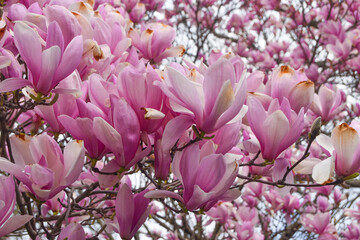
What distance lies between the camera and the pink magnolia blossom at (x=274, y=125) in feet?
2.43

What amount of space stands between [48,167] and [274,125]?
0.44 m

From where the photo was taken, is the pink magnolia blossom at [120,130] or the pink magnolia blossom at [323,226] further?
the pink magnolia blossom at [323,226]

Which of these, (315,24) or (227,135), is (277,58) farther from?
(227,135)

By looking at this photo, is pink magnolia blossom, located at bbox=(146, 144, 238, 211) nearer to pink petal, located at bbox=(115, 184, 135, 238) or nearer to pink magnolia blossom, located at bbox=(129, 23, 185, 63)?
pink petal, located at bbox=(115, 184, 135, 238)

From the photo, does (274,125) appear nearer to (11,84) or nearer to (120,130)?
(120,130)

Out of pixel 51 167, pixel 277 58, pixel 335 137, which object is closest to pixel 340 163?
pixel 335 137

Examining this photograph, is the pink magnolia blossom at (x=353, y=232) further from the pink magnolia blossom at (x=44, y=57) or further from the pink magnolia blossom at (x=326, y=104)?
the pink magnolia blossom at (x=44, y=57)

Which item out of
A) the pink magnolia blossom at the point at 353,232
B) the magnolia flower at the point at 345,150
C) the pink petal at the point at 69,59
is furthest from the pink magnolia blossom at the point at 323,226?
the pink petal at the point at 69,59

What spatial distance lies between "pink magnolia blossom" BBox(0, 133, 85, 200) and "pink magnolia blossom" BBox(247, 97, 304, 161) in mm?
340

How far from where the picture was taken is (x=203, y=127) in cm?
70

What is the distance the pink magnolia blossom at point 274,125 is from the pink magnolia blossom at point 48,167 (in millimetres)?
340

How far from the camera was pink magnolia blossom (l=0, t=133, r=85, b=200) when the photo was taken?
0.70m

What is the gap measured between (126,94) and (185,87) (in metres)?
0.12

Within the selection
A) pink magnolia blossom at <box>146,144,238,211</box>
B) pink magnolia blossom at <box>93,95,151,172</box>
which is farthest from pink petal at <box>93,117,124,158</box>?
pink magnolia blossom at <box>146,144,238,211</box>
